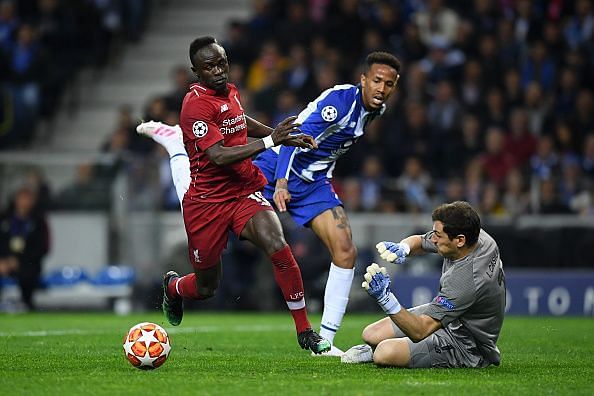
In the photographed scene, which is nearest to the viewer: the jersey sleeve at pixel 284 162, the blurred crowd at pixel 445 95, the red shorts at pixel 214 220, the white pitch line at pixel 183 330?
the red shorts at pixel 214 220

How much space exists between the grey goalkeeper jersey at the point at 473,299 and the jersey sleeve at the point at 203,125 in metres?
2.06

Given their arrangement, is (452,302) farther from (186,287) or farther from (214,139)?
(186,287)

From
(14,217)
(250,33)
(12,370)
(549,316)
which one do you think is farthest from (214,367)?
(250,33)

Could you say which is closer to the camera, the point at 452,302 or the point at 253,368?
the point at 452,302

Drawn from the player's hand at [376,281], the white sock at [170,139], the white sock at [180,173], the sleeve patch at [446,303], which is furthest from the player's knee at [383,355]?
the white sock at [170,139]

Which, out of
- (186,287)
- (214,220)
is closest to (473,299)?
(214,220)

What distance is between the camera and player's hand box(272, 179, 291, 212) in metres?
9.80

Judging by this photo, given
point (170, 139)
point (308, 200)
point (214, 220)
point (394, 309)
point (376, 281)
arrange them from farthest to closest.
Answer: point (170, 139)
point (308, 200)
point (214, 220)
point (394, 309)
point (376, 281)

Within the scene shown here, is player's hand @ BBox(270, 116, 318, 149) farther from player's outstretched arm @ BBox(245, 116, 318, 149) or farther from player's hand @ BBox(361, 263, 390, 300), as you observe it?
player's hand @ BBox(361, 263, 390, 300)

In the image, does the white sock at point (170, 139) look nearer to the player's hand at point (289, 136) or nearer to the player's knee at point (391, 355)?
the player's hand at point (289, 136)

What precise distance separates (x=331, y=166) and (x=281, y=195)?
0.82 metres

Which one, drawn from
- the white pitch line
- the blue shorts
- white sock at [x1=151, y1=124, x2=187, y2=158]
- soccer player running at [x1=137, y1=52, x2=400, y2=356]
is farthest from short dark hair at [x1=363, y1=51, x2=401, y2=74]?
the white pitch line

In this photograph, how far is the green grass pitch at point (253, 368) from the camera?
284 inches

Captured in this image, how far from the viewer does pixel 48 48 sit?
22.1 metres
